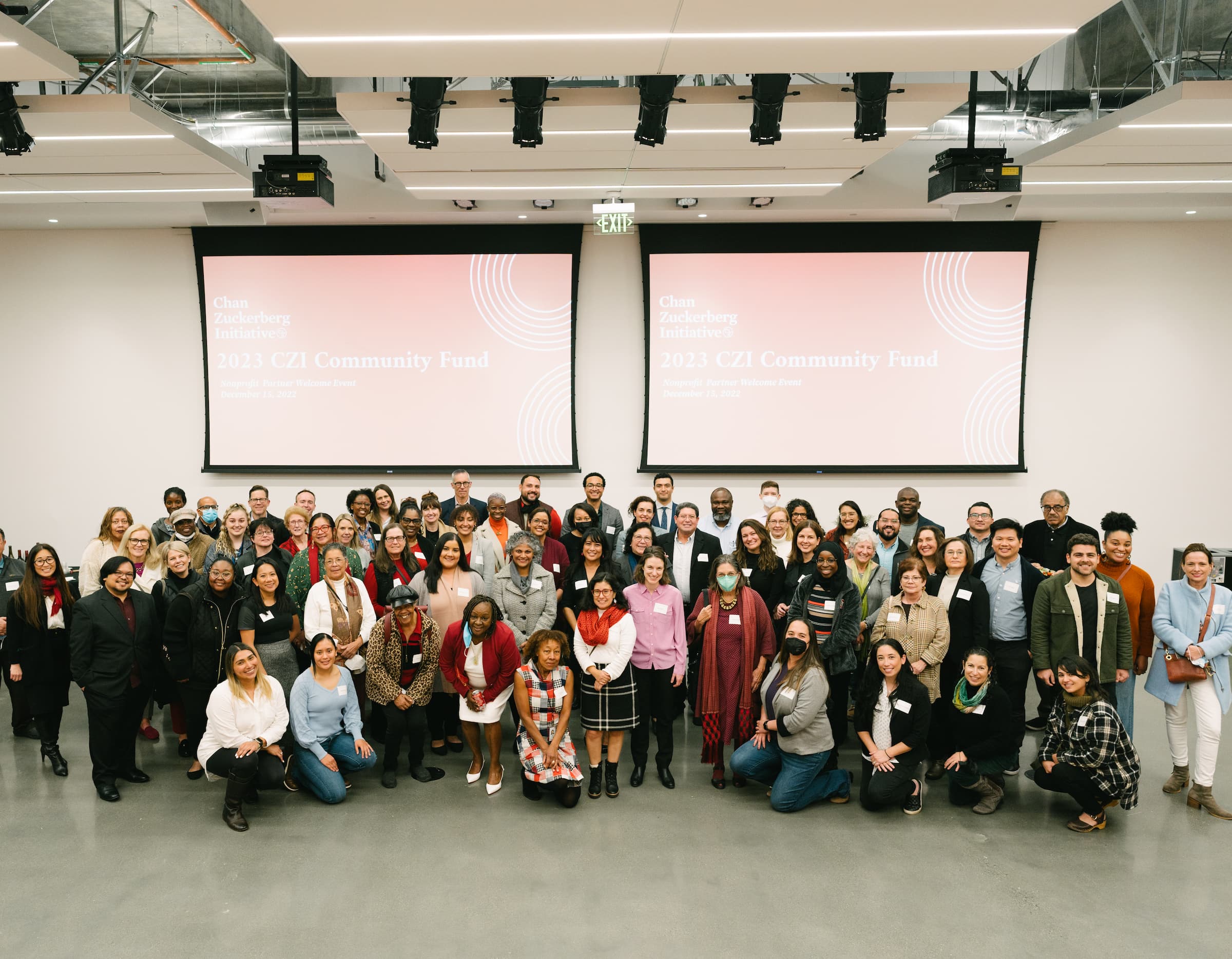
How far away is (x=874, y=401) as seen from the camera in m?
8.07

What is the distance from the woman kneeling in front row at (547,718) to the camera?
4566 mm

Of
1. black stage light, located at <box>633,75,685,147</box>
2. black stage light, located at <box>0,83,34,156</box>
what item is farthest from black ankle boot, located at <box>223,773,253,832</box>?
black stage light, located at <box>633,75,685,147</box>

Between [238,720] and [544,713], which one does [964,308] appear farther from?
[238,720]

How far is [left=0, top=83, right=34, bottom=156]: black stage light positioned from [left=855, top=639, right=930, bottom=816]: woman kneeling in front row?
5.37 metres

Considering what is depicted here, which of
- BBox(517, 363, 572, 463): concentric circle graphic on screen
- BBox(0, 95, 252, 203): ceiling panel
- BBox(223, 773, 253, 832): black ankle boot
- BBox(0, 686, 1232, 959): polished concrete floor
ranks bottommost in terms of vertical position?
BBox(0, 686, 1232, 959): polished concrete floor

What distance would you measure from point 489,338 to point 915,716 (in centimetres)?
526

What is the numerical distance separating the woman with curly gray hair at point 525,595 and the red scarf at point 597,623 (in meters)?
0.38

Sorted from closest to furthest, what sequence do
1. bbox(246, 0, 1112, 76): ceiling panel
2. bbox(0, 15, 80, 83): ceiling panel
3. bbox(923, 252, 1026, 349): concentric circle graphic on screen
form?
1. bbox(246, 0, 1112, 76): ceiling panel
2. bbox(0, 15, 80, 83): ceiling panel
3. bbox(923, 252, 1026, 349): concentric circle graphic on screen

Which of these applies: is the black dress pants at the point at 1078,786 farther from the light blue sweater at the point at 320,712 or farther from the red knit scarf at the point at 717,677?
the light blue sweater at the point at 320,712

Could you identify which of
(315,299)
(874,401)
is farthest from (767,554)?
(315,299)

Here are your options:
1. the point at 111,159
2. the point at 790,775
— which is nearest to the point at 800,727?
the point at 790,775

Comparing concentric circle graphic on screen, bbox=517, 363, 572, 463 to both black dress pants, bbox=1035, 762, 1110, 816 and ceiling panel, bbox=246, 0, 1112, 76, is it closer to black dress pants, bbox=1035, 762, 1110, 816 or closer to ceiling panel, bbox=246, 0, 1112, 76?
ceiling panel, bbox=246, 0, 1112, 76

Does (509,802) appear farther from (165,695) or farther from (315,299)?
(315,299)

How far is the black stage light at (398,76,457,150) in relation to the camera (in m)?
4.43
